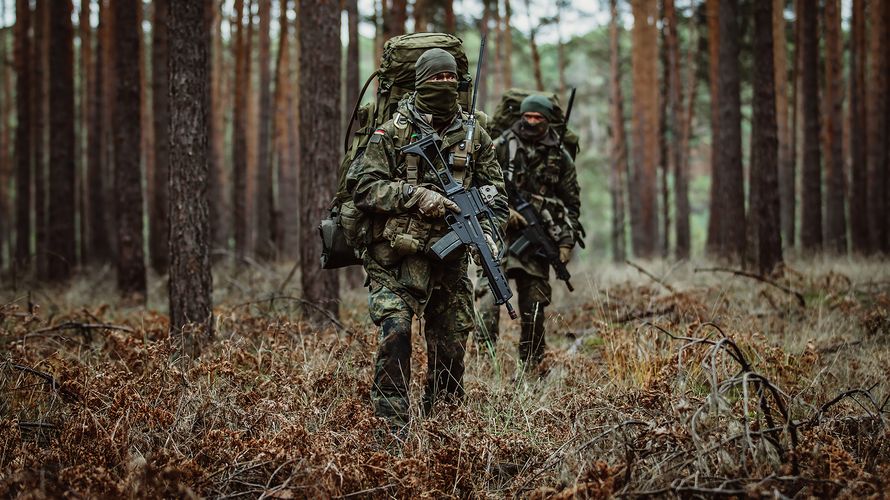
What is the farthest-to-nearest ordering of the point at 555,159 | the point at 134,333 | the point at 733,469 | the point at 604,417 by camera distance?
the point at 555,159 → the point at 134,333 → the point at 604,417 → the point at 733,469

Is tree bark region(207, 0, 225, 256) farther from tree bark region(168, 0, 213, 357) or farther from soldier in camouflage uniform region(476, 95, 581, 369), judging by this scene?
soldier in camouflage uniform region(476, 95, 581, 369)

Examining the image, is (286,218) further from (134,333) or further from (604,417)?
(604,417)

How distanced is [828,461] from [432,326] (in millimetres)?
2291

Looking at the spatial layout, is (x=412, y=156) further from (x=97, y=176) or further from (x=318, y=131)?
(x=97, y=176)

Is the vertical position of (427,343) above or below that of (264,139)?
below

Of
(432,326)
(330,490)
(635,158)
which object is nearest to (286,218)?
(635,158)

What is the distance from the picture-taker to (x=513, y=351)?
20.3 feet

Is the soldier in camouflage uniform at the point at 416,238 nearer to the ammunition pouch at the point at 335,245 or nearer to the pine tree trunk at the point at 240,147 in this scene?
the ammunition pouch at the point at 335,245

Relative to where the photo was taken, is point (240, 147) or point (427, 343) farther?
point (240, 147)

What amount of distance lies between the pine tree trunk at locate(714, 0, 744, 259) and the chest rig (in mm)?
8333

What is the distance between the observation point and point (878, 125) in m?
15.3

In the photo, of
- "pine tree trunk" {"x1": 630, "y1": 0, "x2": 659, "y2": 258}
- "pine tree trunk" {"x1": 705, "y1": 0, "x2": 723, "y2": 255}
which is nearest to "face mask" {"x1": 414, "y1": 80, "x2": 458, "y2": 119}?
"pine tree trunk" {"x1": 705, "y1": 0, "x2": 723, "y2": 255}

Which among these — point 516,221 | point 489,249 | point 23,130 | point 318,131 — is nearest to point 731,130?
point 516,221

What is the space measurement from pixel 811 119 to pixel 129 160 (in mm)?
12017
